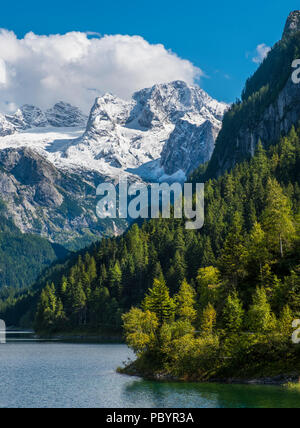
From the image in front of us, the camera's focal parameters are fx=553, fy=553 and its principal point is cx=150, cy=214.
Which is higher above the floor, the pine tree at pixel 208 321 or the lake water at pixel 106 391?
the pine tree at pixel 208 321

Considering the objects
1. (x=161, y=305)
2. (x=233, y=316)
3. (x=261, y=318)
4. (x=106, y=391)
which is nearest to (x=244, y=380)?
(x=261, y=318)

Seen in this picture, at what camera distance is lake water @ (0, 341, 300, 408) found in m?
60.6

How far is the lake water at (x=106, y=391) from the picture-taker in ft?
199

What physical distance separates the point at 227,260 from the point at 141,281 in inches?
3912

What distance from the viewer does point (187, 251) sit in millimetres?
179375

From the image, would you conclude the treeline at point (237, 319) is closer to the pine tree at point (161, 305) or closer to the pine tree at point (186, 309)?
the pine tree at point (161, 305)

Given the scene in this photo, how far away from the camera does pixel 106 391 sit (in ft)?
232

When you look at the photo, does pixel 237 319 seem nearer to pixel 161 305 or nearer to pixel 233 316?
pixel 233 316

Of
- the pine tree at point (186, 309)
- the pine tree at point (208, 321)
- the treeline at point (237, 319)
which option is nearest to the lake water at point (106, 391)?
the treeline at point (237, 319)

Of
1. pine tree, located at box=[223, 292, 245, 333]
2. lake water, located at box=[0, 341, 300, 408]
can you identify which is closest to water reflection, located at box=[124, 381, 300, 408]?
lake water, located at box=[0, 341, 300, 408]
